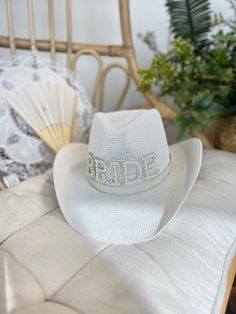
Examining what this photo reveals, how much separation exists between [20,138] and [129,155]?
346 millimetres

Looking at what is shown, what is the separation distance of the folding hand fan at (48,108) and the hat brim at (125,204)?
161 mm

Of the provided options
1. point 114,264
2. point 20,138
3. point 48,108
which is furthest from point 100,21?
point 114,264

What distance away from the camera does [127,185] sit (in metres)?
0.59

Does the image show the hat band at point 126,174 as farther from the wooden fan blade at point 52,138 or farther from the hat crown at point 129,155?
the wooden fan blade at point 52,138

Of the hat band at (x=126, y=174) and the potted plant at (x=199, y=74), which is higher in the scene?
the potted plant at (x=199, y=74)

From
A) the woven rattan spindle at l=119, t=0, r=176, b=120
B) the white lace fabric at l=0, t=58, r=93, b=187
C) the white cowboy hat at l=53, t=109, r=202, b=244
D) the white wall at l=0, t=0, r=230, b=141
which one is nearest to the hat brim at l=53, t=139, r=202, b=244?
the white cowboy hat at l=53, t=109, r=202, b=244

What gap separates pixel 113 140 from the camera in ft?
1.92

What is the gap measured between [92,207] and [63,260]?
13 centimetres

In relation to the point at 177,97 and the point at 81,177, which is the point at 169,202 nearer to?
the point at 81,177

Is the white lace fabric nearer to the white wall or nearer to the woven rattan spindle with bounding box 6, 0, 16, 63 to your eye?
the woven rattan spindle with bounding box 6, 0, 16, 63

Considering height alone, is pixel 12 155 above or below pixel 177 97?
below

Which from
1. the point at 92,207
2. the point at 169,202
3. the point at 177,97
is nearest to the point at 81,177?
the point at 92,207

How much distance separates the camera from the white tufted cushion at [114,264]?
420mm

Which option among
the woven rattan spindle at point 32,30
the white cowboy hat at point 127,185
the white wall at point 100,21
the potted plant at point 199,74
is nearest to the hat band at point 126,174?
the white cowboy hat at point 127,185
